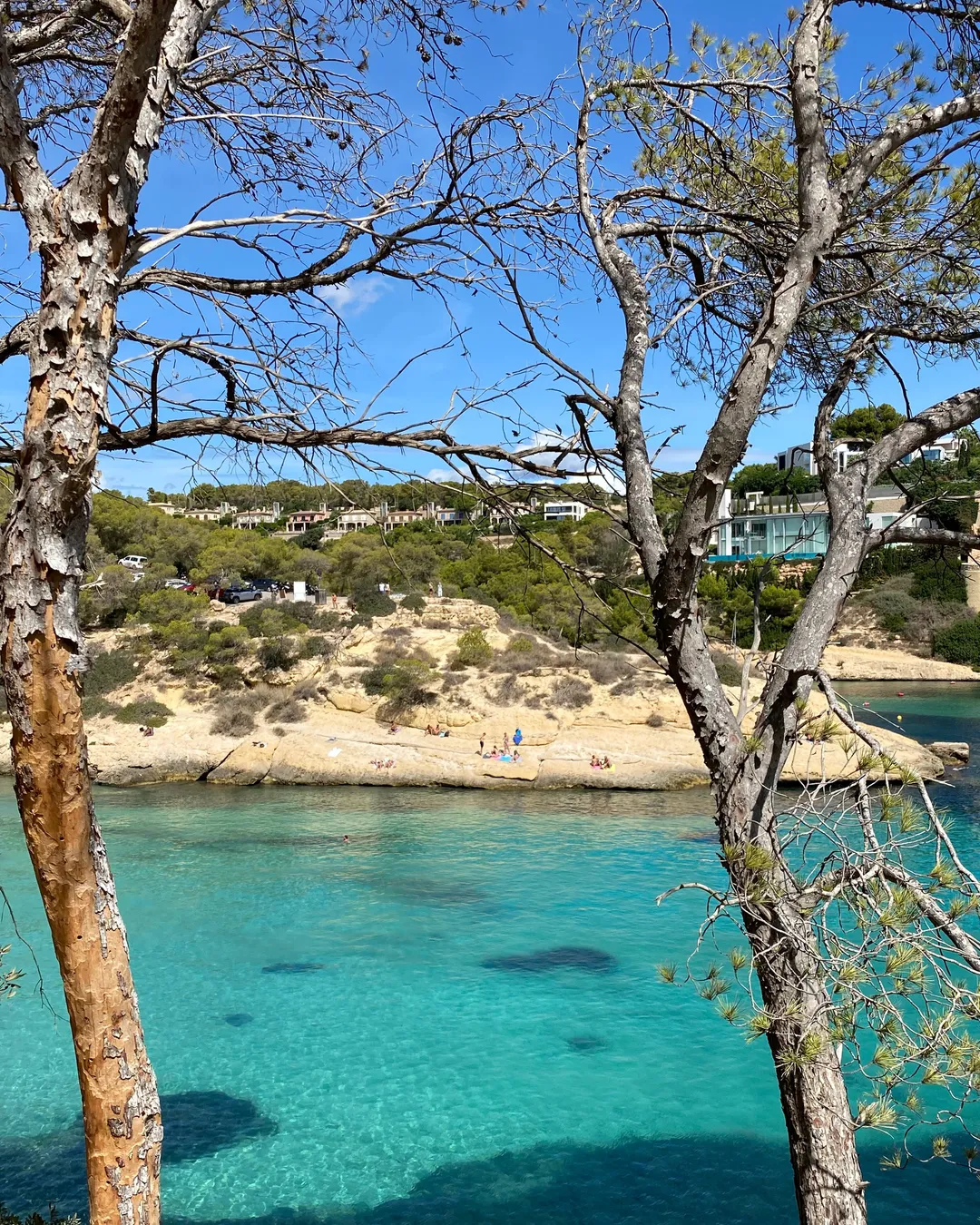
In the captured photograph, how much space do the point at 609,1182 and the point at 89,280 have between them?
793 centimetres

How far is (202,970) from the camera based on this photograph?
12.2m

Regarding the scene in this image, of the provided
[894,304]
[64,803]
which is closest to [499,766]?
[894,304]

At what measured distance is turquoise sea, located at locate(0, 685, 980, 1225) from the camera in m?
7.60

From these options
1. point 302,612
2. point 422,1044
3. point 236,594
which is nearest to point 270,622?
point 302,612

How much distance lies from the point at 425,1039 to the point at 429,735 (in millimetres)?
13288

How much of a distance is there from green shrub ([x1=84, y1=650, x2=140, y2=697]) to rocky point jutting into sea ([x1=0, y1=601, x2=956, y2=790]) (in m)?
0.31

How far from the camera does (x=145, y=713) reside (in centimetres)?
2420

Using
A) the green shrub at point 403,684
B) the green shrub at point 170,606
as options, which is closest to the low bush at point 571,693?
the green shrub at point 403,684

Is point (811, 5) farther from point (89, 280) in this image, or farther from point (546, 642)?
point (546, 642)

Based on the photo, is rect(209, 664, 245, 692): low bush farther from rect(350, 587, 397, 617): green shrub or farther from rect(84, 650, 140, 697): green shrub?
rect(350, 587, 397, 617): green shrub

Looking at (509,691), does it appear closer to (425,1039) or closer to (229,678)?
(229,678)

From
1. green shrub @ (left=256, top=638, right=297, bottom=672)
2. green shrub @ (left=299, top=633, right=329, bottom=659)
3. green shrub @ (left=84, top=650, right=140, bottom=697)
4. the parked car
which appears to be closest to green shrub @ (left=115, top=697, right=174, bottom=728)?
Result: green shrub @ (left=84, top=650, right=140, bottom=697)

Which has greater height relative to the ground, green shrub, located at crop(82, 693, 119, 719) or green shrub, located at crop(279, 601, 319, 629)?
green shrub, located at crop(279, 601, 319, 629)

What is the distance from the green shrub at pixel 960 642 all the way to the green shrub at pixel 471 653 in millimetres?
22499
